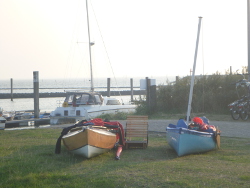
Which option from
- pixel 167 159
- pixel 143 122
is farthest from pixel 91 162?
pixel 143 122

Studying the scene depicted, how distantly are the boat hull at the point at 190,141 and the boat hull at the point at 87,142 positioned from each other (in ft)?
5.74

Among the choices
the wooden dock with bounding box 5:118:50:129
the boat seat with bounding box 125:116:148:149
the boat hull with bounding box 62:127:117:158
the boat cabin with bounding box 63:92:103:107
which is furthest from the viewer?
the boat cabin with bounding box 63:92:103:107

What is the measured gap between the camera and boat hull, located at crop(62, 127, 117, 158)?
9562 mm

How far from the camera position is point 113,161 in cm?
966

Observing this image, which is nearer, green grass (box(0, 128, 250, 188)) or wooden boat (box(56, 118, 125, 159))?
green grass (box(0, 128, 250, 188))

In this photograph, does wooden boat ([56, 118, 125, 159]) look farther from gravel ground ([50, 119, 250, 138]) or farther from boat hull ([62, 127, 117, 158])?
gravel ground ([50, 119, 250, 138])

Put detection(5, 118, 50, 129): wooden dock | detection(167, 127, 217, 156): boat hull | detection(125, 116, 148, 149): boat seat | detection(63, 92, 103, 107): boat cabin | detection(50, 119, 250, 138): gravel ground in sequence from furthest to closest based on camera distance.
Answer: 1. detection(63, 92, 103, 107): boat cabin
2. detection(5, 118, 50, 129): wooden dock
3. detection(50, 119, 250, 138): gravel ground
4. detection(125, 116, 148, 149): boat seat
5. detection(167, 127, 217, 156): boat hull

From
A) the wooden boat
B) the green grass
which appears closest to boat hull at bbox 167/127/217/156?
the green grass

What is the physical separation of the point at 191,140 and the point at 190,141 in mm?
43

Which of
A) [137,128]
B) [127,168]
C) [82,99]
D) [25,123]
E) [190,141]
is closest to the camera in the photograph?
[127,168]

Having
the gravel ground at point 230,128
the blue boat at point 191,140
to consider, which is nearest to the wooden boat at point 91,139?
the blue boat at point 191,140

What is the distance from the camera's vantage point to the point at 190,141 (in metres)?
10.1

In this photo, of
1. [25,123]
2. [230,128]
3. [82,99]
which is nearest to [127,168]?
[230,128]

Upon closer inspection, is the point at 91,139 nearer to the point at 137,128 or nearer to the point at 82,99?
the point at 137,128
